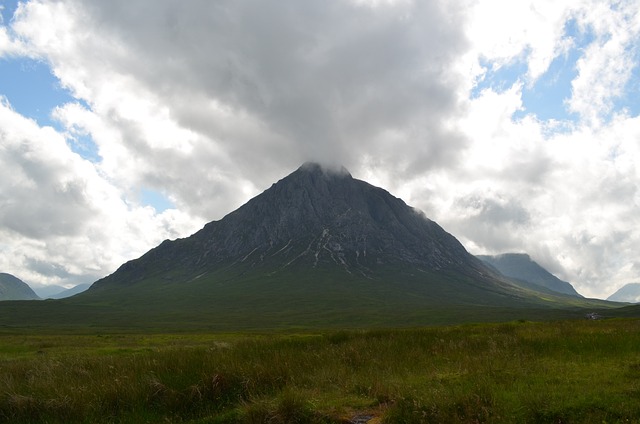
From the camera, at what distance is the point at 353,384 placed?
11.5 meters

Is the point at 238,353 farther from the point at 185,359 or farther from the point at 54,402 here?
the point at 54,402

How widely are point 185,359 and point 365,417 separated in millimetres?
7700

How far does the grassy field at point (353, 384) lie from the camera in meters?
8.86

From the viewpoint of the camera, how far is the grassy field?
8859 mm

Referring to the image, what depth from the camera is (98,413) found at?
10953 millimetres

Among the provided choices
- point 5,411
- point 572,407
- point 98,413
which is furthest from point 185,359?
point 572,407

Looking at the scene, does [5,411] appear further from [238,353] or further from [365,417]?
[365,417]

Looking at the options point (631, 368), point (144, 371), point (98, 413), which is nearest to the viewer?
point (98, 413)

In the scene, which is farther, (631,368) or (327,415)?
(631,368)

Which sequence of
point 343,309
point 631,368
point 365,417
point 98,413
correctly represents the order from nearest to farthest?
point 365,417 → point 98,413 → point 631,368 → point 343,309

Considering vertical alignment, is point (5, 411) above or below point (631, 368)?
below

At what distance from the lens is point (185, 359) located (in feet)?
47.4

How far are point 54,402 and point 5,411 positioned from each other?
1.56 meters

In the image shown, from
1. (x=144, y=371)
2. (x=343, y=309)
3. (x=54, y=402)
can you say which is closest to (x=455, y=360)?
(x=144, y=371)
